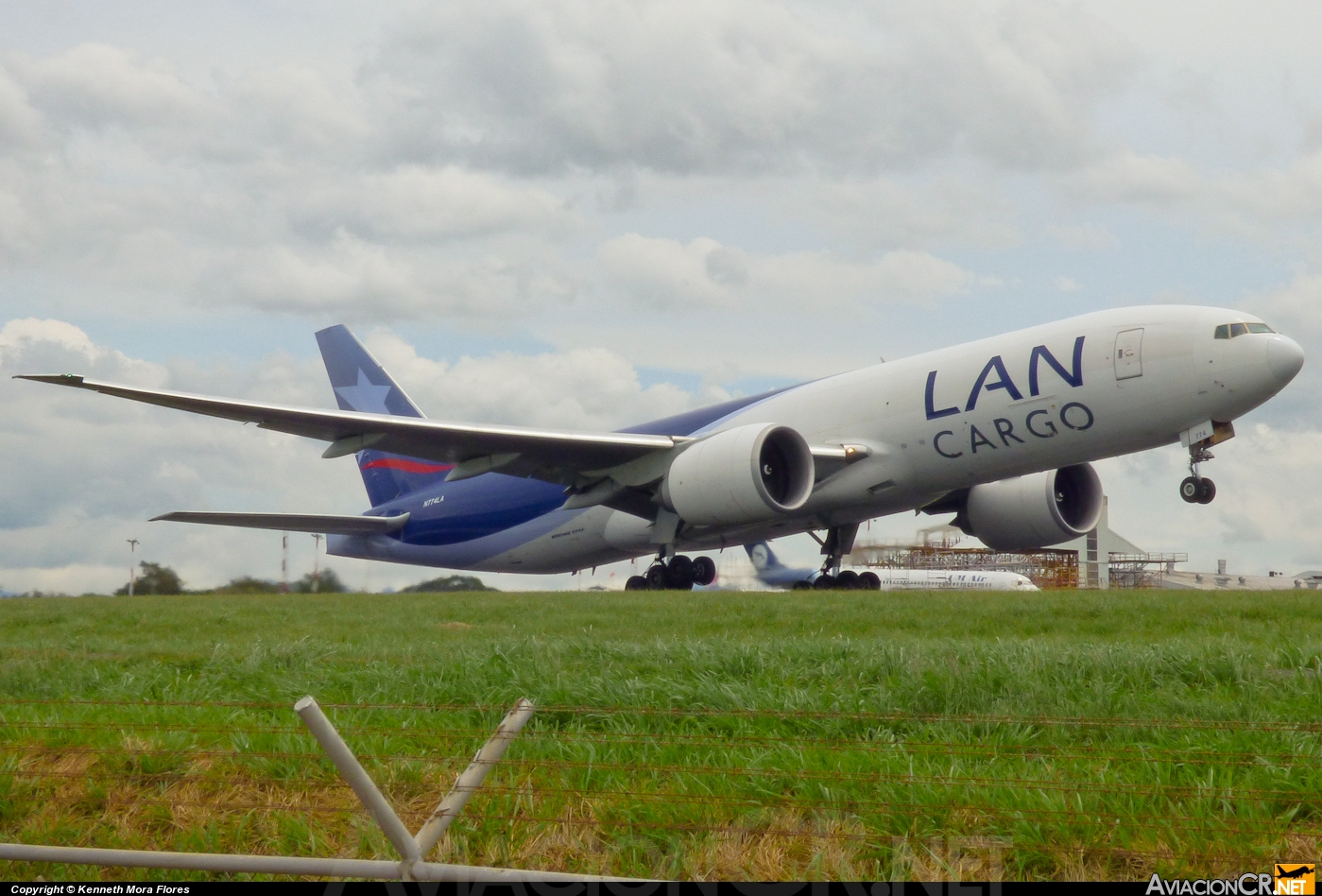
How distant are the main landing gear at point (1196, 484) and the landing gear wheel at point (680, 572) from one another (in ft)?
26.8

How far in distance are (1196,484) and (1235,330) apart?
218 centimetres

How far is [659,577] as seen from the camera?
20234 millimetres

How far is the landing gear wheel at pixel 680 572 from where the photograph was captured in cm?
2017

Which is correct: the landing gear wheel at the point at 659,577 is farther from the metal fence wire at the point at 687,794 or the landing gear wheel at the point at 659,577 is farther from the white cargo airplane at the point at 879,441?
the metal fence wire at the point at 687,794

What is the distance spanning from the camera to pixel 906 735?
15.1ft

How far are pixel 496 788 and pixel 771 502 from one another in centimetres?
1334

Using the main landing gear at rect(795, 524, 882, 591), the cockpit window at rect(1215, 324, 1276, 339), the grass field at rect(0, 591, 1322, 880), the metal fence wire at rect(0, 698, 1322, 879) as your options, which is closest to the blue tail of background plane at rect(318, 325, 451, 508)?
the main landing gear at rect(795, 524, 882, 591)

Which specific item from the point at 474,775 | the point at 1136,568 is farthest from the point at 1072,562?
the point at 474,775

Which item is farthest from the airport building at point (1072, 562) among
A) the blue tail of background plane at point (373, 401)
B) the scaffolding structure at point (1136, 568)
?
the blue tail of background plane at point (373, 401)

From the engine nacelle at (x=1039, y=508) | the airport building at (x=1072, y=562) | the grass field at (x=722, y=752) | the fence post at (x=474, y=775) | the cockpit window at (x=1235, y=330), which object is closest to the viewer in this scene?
the fence post at (x=474, y=775)

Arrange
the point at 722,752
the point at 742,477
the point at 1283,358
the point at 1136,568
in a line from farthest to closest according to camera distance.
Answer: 1. the point at 1136,568
2. the point at 742,477
3. the point at 1283,358
4. the point at 722,752

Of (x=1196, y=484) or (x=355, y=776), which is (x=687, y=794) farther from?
(x=1196, y=484)

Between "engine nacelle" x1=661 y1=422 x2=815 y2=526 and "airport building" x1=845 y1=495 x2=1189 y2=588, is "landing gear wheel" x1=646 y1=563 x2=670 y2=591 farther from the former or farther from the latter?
"airport building" x1=845 y1=495 x2=1189 y2=588

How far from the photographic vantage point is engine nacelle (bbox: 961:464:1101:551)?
21.0 m
